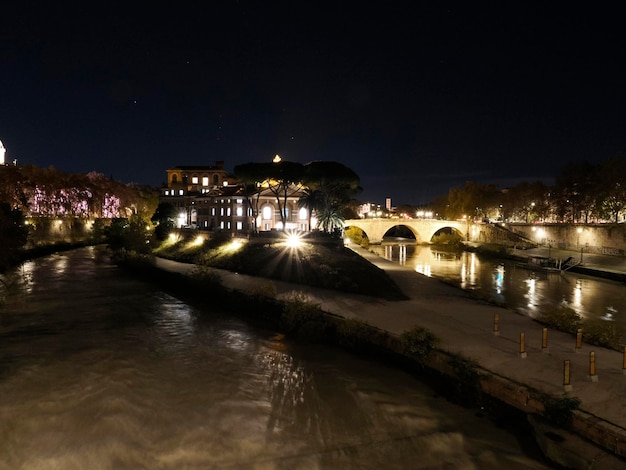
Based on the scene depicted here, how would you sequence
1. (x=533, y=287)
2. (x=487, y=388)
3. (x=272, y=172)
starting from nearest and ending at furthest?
(x=487, y=388) → (x=533, y=287) → (x=272, y=172)

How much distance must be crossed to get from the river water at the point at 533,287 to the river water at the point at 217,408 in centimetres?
1437

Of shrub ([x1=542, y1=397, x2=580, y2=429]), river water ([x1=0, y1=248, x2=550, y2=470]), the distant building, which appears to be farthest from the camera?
the distant building

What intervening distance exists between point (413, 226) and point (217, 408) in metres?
76.8

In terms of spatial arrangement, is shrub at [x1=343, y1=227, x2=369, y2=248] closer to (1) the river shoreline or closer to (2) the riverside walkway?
(2) the riverside walkway

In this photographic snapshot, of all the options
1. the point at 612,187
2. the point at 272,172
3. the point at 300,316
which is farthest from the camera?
the point at 612,187

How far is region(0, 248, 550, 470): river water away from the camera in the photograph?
10.2m

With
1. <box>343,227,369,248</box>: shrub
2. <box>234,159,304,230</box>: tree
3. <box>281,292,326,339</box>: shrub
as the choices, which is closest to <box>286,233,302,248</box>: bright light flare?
<box>234,159,304,230</box>: tree

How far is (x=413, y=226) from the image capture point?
85.6 meters

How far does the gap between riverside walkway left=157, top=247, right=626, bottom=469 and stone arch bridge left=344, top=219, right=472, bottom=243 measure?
56.4m

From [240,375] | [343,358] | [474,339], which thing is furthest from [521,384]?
[240,375]

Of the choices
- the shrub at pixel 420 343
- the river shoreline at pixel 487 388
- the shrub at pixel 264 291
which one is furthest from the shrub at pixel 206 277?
the shrub at pixel 420 343

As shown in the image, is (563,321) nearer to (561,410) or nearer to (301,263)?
(561,410)

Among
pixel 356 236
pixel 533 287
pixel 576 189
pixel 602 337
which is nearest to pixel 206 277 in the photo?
pixel 602 337

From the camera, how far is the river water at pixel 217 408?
10.2m
